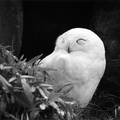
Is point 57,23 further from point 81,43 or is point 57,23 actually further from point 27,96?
point 27,96

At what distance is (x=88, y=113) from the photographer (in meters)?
3.90

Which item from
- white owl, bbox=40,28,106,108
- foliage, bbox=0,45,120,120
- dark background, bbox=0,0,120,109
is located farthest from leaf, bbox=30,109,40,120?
dark background, bbox=0,0,120,109

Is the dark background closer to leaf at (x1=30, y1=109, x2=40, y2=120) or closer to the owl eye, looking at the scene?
the owl eye

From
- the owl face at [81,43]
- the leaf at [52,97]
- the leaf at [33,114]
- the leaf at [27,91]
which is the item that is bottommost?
the leaf at [33,114]

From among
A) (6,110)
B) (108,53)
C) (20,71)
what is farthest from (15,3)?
(6,110)

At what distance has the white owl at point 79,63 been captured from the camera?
377cm

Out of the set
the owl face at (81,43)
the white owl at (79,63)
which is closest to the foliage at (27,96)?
the white owl at (79,63)

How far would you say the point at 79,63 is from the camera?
378 centimetres

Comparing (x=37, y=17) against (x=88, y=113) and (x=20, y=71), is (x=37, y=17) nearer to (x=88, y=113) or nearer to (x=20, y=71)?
(x=88, y=113)

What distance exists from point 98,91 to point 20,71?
68.0 inches

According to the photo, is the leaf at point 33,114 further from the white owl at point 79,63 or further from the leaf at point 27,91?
the white owl at point 79,63

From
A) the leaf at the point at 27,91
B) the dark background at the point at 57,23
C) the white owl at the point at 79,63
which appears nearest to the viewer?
the leaf at the point at 27,91

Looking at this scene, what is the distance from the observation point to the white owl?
377cm

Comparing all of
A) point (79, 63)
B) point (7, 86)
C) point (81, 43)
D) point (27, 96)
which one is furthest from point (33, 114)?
point (81, 43)
